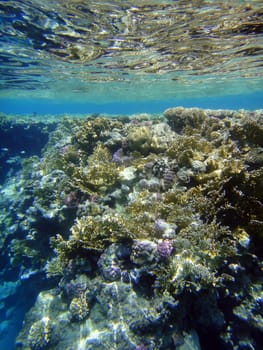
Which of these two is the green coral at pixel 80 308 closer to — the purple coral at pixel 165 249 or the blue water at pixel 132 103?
the purple coral at pixel 165 249

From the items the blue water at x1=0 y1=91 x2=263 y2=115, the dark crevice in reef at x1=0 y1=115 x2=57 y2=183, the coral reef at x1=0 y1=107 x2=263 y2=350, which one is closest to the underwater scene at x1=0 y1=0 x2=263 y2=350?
the coral reef at x1=0 y1=107 x2=263 y2=350

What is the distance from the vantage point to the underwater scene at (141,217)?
4.69 metres

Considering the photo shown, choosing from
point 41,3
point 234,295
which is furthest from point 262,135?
point 41,3

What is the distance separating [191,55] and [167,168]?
12550 mm

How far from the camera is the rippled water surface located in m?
9.45

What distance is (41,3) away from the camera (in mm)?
9172

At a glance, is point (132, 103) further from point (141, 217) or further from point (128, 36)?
point (141, 217)

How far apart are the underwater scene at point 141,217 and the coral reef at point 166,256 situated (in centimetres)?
3

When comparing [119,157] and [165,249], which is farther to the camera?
[119,157]

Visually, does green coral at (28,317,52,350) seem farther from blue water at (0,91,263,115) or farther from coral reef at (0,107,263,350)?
blue water at (0,91,263,115)

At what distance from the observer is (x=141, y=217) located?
5453 mm

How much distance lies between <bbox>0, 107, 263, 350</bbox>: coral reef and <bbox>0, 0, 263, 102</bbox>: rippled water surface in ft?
19.0

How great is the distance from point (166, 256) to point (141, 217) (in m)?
1.10

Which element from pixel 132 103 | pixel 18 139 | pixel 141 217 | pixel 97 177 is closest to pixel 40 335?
pixel 141 217
